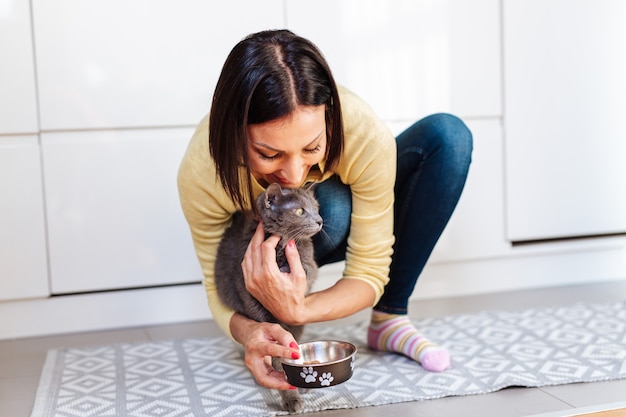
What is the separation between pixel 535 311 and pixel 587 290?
38cm

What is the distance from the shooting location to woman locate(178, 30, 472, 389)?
118 cm

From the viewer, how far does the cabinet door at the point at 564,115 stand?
230cm

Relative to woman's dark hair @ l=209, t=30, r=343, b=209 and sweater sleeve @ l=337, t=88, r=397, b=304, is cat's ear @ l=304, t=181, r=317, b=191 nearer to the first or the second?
sweater sleeve @ l=337, t=88, r=397, b=304

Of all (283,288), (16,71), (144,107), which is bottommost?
(283,288)

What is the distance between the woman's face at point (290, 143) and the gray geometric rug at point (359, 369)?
461mm

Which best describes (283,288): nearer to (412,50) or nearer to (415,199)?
(415,199)

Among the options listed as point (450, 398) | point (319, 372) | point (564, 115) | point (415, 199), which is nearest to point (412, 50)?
point (564, 115)

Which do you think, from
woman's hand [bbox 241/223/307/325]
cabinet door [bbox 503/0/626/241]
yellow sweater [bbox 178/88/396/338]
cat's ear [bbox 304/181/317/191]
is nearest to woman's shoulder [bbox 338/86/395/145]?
yellow sweater [bbox 178/88/396/338]

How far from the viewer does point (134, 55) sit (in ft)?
6.73

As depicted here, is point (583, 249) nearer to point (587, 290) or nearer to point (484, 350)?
point (587, 290)

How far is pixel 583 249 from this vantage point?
2.43 m

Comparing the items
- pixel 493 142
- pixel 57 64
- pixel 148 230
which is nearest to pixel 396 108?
pixel 493 142

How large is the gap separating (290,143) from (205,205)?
1.14 ft

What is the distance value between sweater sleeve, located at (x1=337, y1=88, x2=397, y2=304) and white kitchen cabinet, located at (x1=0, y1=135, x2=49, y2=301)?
1007mm
